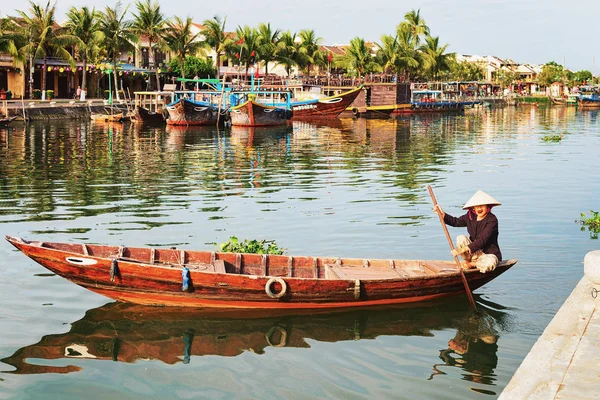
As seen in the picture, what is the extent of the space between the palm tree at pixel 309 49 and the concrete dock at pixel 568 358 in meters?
71.9

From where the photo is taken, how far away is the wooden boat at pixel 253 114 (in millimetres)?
50594

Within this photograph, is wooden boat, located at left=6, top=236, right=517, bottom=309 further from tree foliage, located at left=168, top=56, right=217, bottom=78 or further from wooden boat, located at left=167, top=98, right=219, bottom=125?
tree foliage, located at left=168, top=56, right=217, bottom=78

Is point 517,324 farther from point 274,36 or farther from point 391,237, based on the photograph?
point 274,36

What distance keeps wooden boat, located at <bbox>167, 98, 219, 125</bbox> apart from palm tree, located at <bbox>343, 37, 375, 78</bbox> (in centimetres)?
2994

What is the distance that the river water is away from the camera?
28.9ft

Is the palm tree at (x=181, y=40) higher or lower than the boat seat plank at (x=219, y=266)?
higher

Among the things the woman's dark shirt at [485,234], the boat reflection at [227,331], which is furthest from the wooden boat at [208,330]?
the woman's dark shirt at [485,234]

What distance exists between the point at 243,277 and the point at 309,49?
7267 centimetres

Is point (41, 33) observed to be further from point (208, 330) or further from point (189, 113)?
point (208, 330)

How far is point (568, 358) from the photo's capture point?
7.32 metres

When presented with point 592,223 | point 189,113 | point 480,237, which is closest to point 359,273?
point 480,237

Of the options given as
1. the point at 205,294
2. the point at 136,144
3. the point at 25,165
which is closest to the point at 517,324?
the point at 205,294

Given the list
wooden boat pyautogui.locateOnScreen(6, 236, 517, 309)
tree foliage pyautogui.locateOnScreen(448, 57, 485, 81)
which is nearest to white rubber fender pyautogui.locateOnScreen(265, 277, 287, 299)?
wooden boat pyautogui.locateOnScreen(6, 236, 517, 309)

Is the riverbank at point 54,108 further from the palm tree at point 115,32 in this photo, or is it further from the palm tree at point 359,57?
the palm tree at point 359,57
